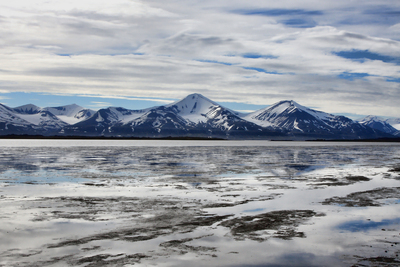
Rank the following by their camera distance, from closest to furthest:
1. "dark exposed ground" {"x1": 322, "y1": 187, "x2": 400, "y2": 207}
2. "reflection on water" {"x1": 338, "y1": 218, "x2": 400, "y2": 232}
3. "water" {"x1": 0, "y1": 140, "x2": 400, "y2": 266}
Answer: "water" {"x1": 0, "y1": 140, "x2": 400, "y2": 266} < "reflection on water" {"x1": 338, "y1": 218, "x2": 400, "y2": 232} < "dark exposed ground" {"x1": 322, "y1": 187, "x2": 400, "y2": 207}

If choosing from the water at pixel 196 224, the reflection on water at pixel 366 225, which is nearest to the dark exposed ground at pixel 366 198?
the water at pixel 196 224

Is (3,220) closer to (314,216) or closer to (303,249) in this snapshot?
(303,249)

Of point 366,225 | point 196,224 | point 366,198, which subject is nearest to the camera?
point 196,224

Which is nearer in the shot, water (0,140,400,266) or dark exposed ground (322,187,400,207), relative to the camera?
water (0,140,400,266)

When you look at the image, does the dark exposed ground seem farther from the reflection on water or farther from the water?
the reflection on water

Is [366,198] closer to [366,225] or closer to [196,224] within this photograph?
[366,225]

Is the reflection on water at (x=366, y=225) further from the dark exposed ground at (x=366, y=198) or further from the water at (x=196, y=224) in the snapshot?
the dark exposed ground at (x=366, y=198)

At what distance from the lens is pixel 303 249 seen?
475 inches

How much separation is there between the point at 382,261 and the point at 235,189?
46.9 feet

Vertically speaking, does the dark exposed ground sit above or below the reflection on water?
below

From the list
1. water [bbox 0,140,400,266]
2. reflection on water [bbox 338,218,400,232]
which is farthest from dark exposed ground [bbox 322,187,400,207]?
reflection on water [bbox 338,218,400,232]

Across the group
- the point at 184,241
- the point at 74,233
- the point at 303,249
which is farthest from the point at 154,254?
the point at 303,249

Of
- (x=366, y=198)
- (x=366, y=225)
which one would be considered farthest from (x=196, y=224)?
(x=366, y=198)

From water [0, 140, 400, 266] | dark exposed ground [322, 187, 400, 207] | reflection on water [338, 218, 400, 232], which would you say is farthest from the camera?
dark exposed ground [322, 187, 400, 207]
